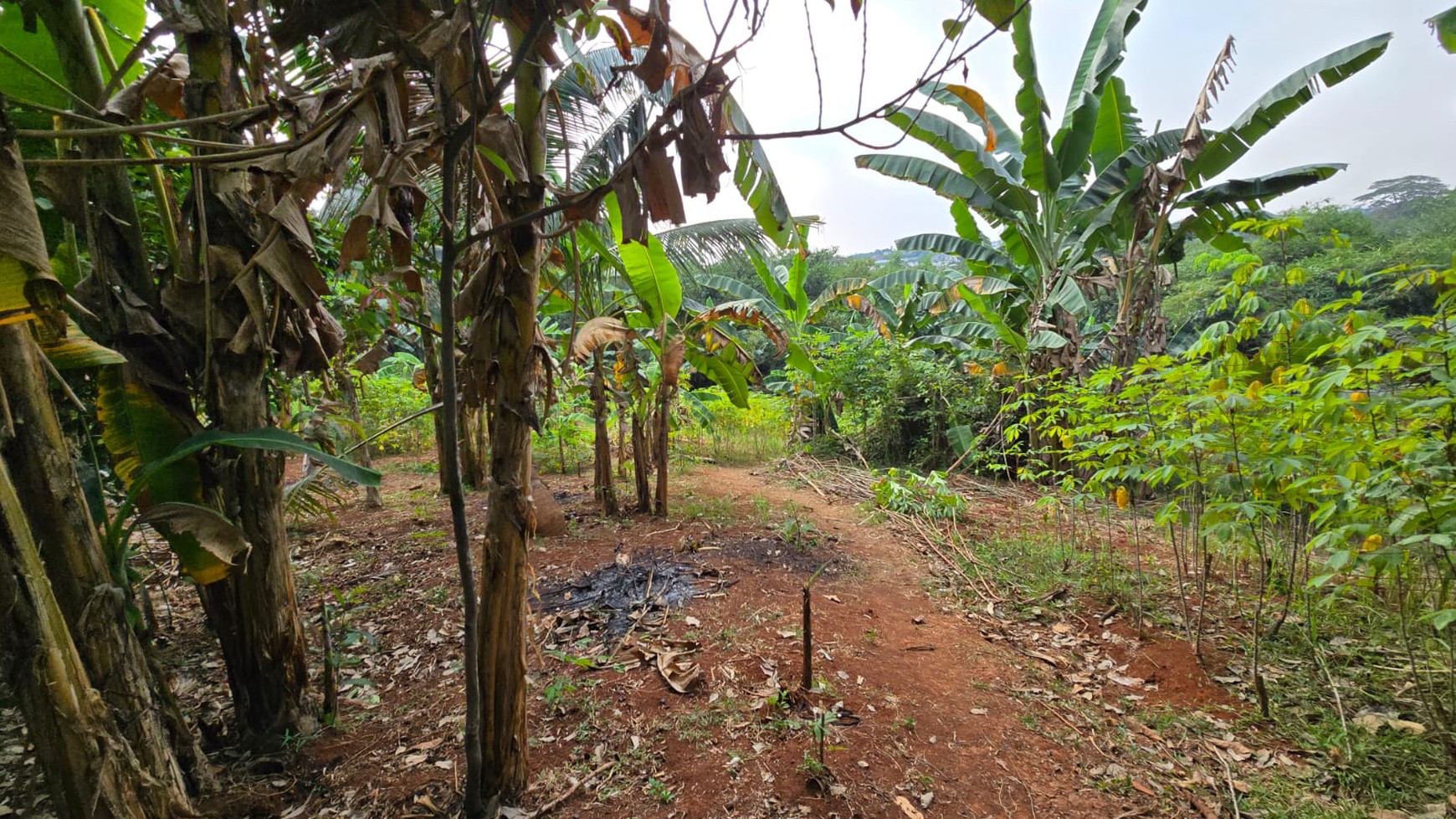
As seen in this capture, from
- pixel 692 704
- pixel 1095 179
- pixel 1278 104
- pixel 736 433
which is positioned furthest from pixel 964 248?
pixel 692 704

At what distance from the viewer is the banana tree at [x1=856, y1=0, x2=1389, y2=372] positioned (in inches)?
207

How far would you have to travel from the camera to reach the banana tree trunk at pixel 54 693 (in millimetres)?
1200

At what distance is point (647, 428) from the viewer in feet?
19.5

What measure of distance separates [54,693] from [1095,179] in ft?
27.0

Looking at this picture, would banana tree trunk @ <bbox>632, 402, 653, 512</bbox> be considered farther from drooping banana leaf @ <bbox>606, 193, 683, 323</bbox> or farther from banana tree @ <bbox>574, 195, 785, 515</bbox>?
drooping banana leaf @ <bbox>606, 193, 683, 323</bbox>

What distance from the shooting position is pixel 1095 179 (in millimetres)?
6066

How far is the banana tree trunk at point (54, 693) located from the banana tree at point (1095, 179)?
5.98 metres

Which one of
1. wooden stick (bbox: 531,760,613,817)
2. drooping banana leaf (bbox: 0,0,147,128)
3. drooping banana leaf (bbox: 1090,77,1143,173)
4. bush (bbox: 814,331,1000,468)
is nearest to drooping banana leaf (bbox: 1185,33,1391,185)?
drooping banana leaf (bbox: 1090,77,1143,173)

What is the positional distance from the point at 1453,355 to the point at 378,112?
11.3ft

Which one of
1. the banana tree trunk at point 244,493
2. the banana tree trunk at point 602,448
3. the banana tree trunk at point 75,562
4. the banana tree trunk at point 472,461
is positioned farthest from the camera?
the banana tree trunk at point 472,461

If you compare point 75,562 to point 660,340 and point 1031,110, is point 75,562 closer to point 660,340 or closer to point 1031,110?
point 660,340

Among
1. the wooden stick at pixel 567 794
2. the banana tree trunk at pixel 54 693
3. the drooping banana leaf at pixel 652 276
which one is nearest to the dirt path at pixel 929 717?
the wooden stick at pixel 567 794

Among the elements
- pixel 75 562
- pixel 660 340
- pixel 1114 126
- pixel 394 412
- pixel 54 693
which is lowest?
pixel 54 693

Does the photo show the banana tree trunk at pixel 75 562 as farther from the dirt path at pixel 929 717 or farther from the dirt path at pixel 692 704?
the dirt path at pixel 929 717
